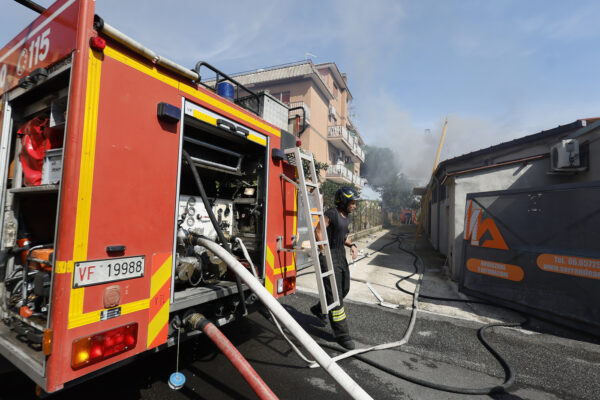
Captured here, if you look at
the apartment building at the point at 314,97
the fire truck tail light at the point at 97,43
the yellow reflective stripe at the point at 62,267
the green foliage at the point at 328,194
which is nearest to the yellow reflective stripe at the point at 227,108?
the fire truck tail light at the point at 97,43

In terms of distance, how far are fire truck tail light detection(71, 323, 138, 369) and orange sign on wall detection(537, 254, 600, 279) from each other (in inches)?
224

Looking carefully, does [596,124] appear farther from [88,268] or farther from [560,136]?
[88,268]

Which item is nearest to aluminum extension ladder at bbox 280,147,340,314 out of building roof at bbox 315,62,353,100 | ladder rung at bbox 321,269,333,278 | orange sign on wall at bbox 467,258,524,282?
ladder rung at bbox 321,269,333,278

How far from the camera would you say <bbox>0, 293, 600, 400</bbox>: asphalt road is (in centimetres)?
248

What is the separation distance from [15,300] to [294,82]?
1896 centimetres

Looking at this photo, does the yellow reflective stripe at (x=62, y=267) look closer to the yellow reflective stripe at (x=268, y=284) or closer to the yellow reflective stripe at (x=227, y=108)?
the yellow reflective stripe at (x=227, y=108)

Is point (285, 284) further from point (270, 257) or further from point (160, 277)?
point (160, 277)

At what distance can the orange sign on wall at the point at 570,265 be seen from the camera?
395 cm

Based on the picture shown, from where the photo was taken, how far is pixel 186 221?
2.92m

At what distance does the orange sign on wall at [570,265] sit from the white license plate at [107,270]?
→ 568 centimetres

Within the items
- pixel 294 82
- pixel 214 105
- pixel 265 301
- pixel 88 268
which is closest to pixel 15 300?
pixel 88 268

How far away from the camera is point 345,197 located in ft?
12.1

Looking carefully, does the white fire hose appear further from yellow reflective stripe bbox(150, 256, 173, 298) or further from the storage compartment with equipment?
the storage compartment with equipment

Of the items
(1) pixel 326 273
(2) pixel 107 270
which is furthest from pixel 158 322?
(1) pixel 326 273
